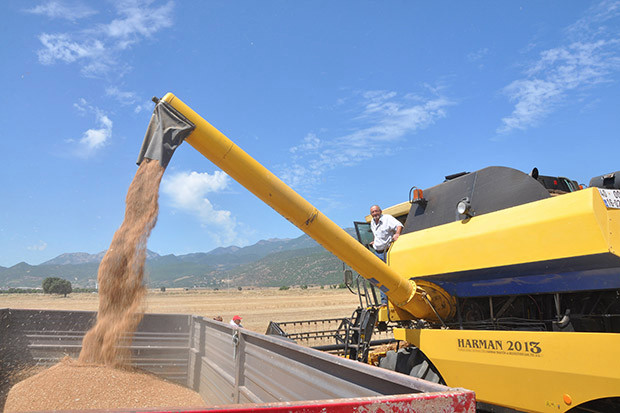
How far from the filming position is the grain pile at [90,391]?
4055 mm

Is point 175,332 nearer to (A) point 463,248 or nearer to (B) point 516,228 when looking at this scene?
(A) point 463,248

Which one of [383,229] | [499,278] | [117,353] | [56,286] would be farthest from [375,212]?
[56,286]

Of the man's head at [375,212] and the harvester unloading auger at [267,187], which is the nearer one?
the harvester unloading auger at [267,187]

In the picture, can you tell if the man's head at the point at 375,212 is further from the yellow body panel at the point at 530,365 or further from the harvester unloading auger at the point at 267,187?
the yellow body panel at the point at 530,365

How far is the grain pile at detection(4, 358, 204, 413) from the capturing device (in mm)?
4055

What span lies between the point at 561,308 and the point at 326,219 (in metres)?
2.26

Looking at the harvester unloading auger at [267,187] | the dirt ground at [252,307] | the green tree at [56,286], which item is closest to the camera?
the harvester unloading auger at [267,187]

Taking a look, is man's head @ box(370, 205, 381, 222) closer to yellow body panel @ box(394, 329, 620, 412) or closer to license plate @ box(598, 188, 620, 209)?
yellow body panel @ box(394, 329, 620, 412)

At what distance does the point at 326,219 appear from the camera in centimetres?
421

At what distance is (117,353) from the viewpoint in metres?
4.69

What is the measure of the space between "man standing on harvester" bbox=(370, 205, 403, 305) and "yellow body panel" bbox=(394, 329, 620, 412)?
1.42m

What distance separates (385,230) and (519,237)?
2090 mm

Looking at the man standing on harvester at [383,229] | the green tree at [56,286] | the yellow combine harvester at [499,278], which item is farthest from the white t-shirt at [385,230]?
the green tree at [56,286]

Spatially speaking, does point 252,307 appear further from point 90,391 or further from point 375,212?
point 90,391
